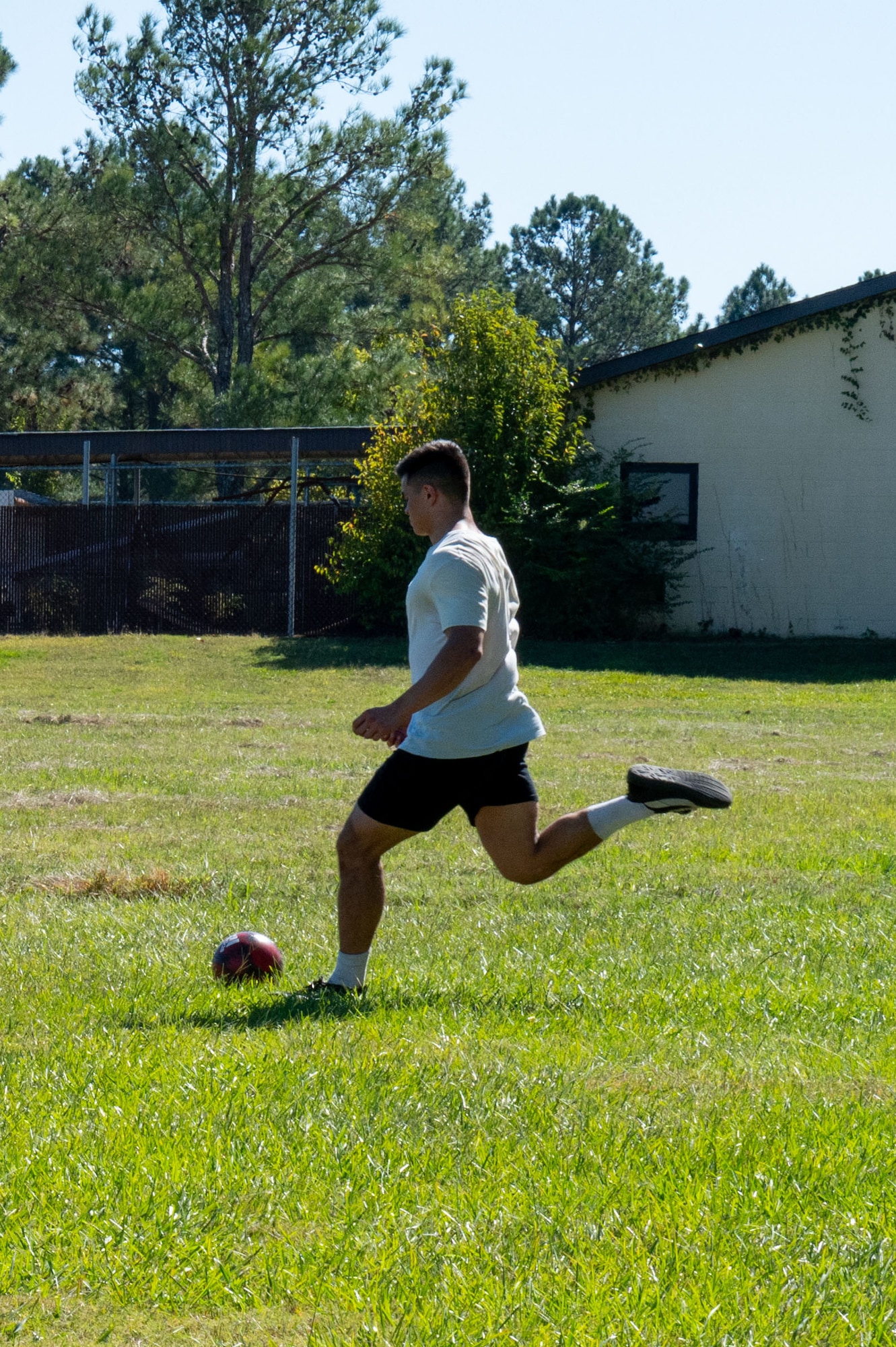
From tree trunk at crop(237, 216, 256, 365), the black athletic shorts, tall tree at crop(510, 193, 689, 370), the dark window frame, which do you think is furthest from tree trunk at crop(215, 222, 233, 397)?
the black athletic shorts

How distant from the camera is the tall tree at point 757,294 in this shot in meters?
83.8

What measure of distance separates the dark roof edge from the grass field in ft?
56.6

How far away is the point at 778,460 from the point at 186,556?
10.5m

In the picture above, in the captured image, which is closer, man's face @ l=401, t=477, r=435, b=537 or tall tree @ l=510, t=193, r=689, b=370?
man's face @ l=401, t=477, r=435, b=537

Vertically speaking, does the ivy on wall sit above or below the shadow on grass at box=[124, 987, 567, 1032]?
above

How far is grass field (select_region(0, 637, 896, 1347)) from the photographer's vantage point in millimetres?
2986

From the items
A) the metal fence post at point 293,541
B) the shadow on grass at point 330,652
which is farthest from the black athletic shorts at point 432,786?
the metal fence post at point 293,541

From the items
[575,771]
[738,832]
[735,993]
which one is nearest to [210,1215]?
[735,993]

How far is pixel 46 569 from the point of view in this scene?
27531 mm

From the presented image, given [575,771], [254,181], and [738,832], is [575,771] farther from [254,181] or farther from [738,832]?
[254,181]

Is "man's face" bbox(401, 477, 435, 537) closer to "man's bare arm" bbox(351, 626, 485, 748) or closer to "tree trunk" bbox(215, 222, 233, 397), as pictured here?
"man's bare arm" bbox(351, 626, 485, 748)

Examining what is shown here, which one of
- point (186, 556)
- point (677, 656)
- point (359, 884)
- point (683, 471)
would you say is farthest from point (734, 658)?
point (359, 884)

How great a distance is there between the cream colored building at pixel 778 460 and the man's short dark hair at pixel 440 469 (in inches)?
839

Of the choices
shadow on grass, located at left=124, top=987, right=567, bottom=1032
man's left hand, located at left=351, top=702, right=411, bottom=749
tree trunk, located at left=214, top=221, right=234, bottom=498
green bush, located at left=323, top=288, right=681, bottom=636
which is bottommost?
shadow on grass, located at left=124, top=987, right=567, bottom=1032
